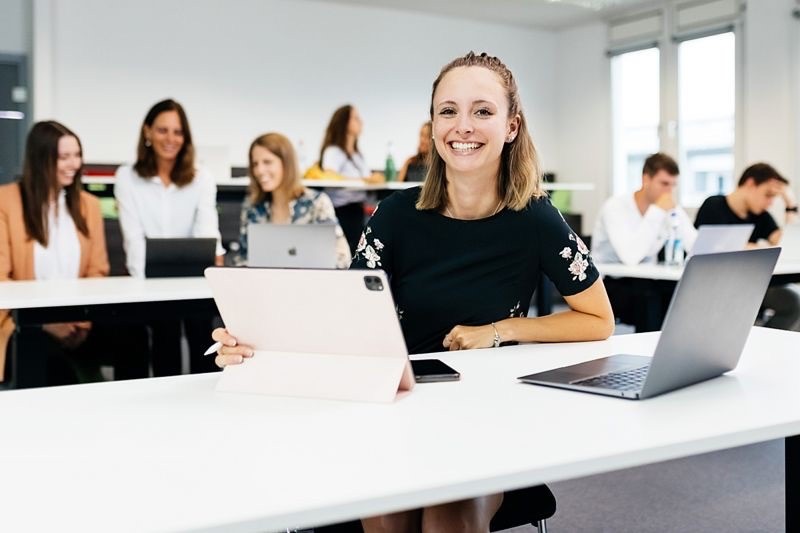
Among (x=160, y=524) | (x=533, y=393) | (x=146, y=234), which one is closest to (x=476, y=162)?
(x=533, y=393)

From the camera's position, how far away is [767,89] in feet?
24.8

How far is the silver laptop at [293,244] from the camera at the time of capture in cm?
296

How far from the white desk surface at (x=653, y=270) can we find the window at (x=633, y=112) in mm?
5201

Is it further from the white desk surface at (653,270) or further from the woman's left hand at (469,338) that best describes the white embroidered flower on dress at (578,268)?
the white desk surface at (653,270)

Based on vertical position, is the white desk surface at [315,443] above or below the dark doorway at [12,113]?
below

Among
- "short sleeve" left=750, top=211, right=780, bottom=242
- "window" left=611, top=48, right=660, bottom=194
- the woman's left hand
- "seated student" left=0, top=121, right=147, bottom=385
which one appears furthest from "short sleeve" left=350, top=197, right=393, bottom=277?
"window" left=611, top=48, right=660, bottom=194

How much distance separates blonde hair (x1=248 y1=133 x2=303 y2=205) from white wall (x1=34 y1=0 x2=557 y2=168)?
4190 mm

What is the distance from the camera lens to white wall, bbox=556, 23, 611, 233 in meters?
9.31

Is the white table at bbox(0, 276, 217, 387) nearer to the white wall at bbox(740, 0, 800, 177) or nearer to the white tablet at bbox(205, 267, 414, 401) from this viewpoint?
the white tablet at bbox(205, 267, 414, 401)

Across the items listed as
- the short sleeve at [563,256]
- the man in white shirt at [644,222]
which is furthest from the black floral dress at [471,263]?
the man in white shirt at [644,222]

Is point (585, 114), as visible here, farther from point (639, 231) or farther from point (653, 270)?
point (653, 270)

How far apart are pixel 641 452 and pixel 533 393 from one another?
0.31 m

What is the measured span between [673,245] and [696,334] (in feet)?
9.71

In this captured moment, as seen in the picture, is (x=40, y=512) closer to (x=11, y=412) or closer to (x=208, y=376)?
(x=11, y=412)
